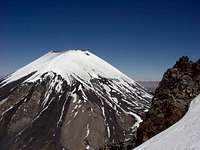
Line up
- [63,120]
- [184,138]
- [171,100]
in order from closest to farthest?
[184,138]
[171,100]
[63,120]

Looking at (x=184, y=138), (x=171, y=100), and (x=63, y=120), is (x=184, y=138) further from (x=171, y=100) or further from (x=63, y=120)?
(x=63, y=120)

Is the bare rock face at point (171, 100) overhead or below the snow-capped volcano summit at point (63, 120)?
overhead

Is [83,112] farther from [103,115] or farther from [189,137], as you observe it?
[189,137]

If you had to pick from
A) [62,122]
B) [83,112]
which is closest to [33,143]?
[62,122]

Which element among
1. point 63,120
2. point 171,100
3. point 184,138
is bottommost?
point 63,120

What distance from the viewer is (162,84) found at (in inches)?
1684

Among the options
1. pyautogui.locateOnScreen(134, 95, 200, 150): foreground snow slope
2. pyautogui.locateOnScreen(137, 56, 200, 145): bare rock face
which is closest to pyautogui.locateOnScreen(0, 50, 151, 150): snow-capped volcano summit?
pyautogui.locateOnScreen(137, 56, 200, 145): bare rock face

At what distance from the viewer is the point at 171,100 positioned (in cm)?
3841

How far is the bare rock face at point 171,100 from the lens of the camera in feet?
120

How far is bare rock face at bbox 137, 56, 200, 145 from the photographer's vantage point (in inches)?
1446

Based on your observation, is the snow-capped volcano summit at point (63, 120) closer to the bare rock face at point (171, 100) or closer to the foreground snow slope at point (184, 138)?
the bare rock face at point (171, 100)

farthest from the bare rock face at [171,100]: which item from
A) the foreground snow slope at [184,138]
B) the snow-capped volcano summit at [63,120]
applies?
→ the snow-capped volcano summit at [63,120]

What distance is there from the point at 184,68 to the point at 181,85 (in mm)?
4997

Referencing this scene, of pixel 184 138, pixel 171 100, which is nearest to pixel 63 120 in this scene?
pixel 171 100
